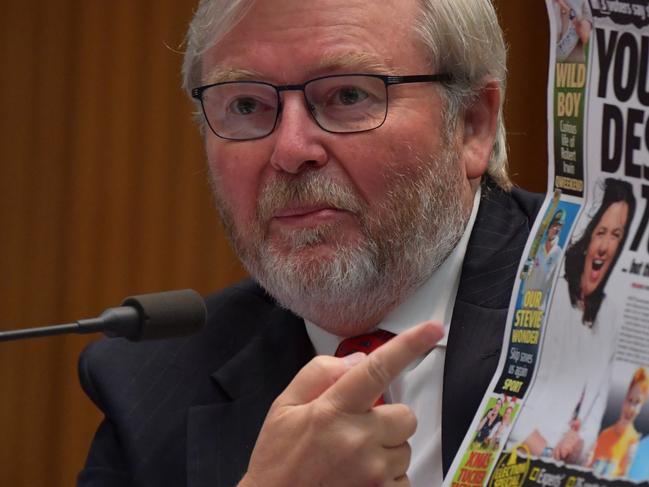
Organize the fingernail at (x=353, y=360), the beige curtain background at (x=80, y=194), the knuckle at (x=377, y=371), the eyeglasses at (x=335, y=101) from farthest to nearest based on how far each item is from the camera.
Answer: the beige curtain background at (x=80, y=194) < the eyeglasses at (x=335, y=101) < the fingernail at (x=353, y=360) < the knuckle at (x=377, y=371)

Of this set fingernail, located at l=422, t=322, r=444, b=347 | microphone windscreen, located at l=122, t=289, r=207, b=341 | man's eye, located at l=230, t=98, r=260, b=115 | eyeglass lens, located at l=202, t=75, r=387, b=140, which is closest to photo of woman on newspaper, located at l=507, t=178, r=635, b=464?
fingernail, located at l=422, t=322, r=444, b=347

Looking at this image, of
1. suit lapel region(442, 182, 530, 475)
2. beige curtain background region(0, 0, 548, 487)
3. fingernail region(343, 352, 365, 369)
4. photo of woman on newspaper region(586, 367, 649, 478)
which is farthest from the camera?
beige curtain background region(0, 0, 548, 487)

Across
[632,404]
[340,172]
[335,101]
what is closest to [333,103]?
[335,101]

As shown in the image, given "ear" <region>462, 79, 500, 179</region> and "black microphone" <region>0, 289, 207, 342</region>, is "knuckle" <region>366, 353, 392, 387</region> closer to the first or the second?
"black microphone" <region>0, 289, 207, 342</region>

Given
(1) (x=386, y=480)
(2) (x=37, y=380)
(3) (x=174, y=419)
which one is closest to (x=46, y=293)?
(2) (x=37, y=380)

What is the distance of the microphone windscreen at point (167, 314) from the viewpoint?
114 cm

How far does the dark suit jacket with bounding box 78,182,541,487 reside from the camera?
5.34ft

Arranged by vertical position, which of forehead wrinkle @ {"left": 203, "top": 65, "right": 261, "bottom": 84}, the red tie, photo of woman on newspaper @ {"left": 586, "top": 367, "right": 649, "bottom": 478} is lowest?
the red tie

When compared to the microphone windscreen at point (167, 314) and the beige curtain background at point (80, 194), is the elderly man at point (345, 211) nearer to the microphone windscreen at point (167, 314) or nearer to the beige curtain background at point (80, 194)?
the microphone windscreen at point (167, 314)

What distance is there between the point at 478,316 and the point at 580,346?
49 centimetres

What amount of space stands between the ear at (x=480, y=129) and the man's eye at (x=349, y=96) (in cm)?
19

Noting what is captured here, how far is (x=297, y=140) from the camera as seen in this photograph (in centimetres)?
152

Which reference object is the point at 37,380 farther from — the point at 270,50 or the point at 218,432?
the point at 270,50

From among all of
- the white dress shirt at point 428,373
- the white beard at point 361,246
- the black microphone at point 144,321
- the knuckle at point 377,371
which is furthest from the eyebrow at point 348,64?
the knuckle at point 377,371
